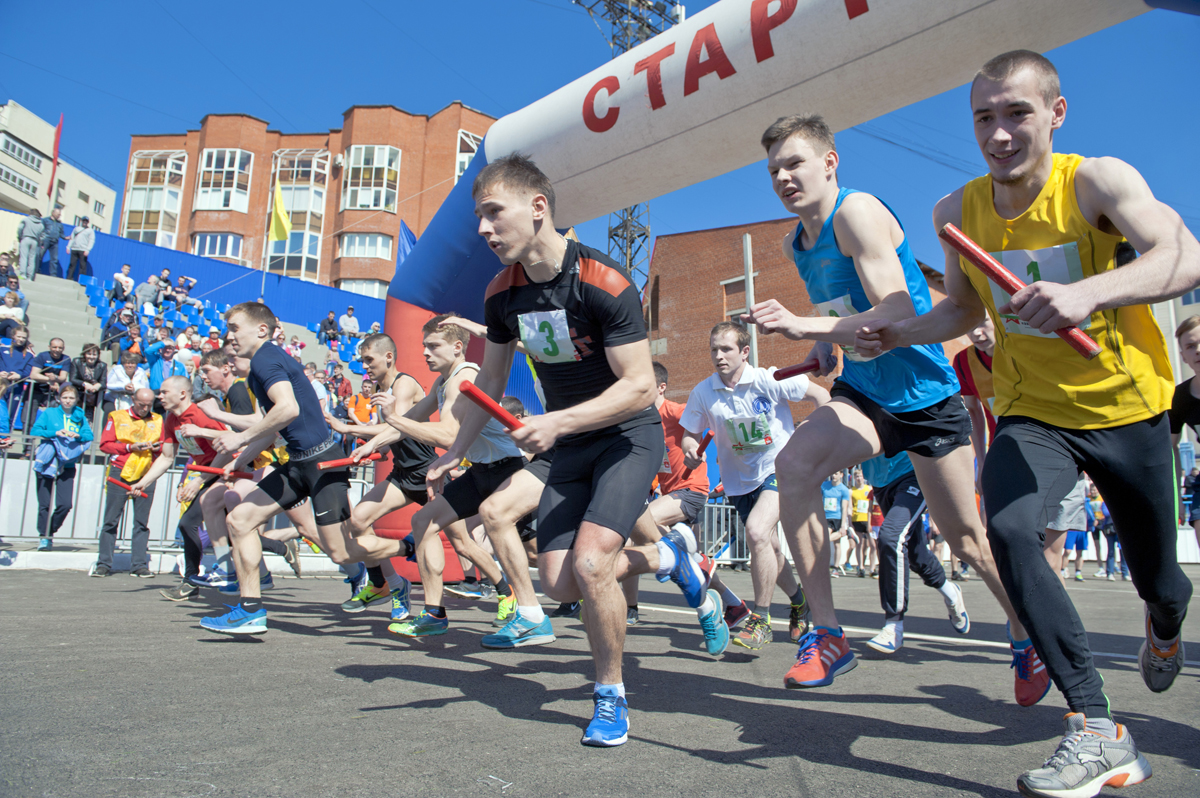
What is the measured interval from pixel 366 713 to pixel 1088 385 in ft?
8.60

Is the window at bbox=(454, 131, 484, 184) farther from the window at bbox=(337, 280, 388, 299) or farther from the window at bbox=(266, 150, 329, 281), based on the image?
the window at bbox=(266, 150, 329, 281)

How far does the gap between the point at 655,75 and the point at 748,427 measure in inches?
155

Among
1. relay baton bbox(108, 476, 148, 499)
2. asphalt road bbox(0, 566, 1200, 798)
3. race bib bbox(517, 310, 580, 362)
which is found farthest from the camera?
relay baton bbox(108, 476, 148, 499)

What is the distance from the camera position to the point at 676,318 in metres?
39.2

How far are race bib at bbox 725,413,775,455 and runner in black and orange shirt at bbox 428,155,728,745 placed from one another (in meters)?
2.19

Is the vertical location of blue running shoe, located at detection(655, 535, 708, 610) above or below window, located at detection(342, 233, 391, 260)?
below

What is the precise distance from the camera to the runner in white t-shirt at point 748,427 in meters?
5.25

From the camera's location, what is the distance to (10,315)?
1332 cm

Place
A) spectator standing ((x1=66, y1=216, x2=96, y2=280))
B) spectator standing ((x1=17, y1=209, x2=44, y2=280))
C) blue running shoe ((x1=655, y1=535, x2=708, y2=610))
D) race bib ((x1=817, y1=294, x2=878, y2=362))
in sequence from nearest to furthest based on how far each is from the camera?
1. race bib ((x1=817, y1=294, x2=878, y2=362))
2. blue running shoe ((x1=655, y1=535, x2=708, y2=610))
3. spectator standing ((x1=17, y1=209, x2=44, y2=280))
4. spectator standing ((x1=66, y1=216, x2=96, y2=280))

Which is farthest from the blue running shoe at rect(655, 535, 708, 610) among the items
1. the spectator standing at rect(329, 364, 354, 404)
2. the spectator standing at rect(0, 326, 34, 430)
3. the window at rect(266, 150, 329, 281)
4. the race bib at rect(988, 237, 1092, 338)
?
the window at rect(266, 150, 329, 281)

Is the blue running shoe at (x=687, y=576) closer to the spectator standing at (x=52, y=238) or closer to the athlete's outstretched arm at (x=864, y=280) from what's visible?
the athlete's outstretched arm at (x=864, y=280)

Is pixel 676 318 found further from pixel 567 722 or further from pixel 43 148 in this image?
pixel 43 148

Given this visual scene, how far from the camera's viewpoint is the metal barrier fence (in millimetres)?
9586

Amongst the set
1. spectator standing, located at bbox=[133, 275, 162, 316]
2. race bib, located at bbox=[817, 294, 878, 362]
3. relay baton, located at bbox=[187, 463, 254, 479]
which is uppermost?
spectator standing, located at bbox=[133, 275, 162, 316]
